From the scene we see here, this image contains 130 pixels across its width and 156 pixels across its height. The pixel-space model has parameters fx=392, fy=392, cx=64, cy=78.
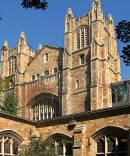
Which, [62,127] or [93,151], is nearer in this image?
[93,151]

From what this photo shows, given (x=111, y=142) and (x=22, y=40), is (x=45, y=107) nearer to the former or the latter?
(x=22, y=40)

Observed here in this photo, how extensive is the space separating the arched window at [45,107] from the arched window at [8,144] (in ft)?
103

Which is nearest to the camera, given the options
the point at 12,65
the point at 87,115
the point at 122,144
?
the point at 122,144

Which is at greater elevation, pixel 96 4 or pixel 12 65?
pixel 96 4

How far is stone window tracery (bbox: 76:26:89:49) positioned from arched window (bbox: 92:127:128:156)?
35.0 metres

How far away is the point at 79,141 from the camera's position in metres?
21.3

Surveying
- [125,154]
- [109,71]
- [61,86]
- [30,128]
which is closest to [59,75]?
[61,86]

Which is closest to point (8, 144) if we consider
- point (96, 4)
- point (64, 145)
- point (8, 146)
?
point (8, 146)

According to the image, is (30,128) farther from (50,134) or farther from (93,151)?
(93,151)

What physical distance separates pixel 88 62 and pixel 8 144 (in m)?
32.3

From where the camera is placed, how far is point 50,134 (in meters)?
23.2

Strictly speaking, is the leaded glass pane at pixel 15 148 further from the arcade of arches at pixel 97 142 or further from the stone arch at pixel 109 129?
the stone arch at pixel 109 129

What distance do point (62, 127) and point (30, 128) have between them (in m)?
2.21

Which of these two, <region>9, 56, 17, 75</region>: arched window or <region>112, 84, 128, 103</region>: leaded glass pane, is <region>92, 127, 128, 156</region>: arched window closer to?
<region>112, 84, 128, 103</region>: leaded glass pane
